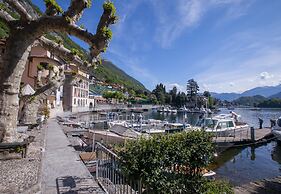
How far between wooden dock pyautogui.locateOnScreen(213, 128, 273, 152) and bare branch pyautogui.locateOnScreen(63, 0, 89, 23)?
16.7m

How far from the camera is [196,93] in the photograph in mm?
151250

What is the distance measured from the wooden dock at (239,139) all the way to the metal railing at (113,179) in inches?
636

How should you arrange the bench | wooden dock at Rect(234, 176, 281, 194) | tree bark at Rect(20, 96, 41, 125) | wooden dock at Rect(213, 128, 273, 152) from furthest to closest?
wooden dock at Rect(213, 128, 273, 152) → tree bark at Rect(20, 96, 41, 125) → wooden dock at Rect(234, 176, 281, 194) → the bench

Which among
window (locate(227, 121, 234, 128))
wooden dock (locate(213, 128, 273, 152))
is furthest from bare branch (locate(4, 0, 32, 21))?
window (locate(227, 121, 234, 128))

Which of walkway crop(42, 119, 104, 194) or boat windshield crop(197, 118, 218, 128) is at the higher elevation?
boat windshield crop(197, 118, 218, 128)

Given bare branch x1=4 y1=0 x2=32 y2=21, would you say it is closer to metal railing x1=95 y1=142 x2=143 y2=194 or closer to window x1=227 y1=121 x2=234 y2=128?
metal railing x1=95 y1=142 x2=143 y2=194

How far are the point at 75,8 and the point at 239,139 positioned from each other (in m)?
22.9

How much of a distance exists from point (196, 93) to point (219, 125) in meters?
128

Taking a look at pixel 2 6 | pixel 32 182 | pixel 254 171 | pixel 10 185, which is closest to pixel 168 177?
pixel 32 182

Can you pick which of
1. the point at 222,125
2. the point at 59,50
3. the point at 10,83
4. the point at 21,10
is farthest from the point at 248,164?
the point at 21,10

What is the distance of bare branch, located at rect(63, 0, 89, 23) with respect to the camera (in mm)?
9977

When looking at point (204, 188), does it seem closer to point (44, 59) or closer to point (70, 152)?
point (70, 152)

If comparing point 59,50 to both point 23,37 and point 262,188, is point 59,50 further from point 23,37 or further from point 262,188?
point 262,188

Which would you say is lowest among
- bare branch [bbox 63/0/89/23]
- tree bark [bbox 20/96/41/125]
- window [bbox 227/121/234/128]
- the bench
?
window [bbox 227/121/234/128]
